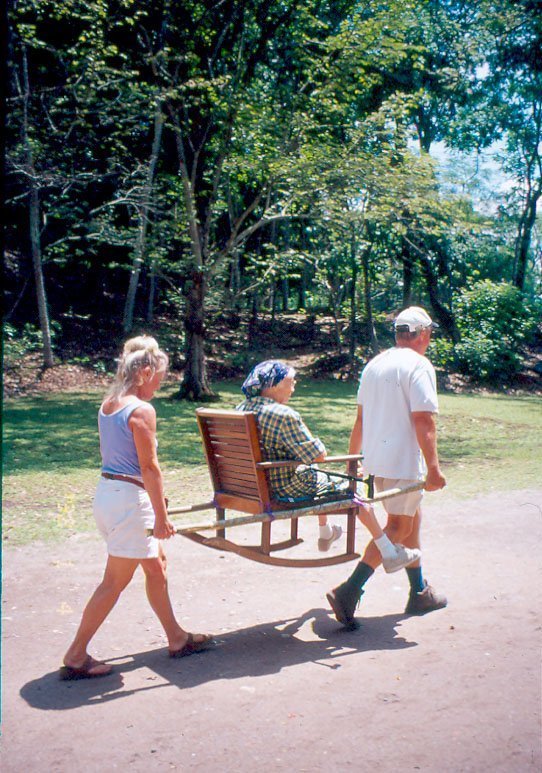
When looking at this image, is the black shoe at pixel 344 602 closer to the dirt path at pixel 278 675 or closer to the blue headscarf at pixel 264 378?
the dirt path at pixel 278 675

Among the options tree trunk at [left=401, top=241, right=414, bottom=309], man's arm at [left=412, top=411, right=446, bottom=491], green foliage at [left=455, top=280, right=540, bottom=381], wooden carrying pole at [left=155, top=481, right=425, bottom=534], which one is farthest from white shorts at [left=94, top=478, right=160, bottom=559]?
tree trunk at [left=401, top=241, right=414, bottom=309]

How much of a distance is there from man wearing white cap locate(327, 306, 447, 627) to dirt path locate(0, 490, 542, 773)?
0.30 m

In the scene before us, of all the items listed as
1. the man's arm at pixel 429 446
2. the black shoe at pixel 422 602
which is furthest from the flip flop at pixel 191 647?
the man's arm at pixel 429 446

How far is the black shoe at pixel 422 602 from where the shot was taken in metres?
5.08

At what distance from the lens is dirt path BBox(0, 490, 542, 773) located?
3.27 meters

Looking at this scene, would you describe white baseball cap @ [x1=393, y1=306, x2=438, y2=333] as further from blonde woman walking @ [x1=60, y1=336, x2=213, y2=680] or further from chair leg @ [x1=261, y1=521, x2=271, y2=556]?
blonde woman walking @ [x1=60, y1=336, x2=213, y2=680]

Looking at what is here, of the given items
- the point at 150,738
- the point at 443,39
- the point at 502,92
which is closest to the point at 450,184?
the point at 502,92

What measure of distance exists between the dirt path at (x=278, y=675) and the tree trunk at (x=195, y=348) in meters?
12.8

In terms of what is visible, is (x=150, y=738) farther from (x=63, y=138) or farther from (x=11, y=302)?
(x=11, y=302)

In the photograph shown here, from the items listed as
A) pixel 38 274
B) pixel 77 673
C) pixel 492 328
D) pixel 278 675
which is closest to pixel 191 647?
pixel 278 675

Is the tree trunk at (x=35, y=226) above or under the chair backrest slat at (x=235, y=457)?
above

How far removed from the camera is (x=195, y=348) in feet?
63.5

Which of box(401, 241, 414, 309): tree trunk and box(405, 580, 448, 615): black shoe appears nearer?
box(405, 580, 448, 615): black shoe

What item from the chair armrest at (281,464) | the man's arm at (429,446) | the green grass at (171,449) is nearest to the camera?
the chair armrest at (281,464)
